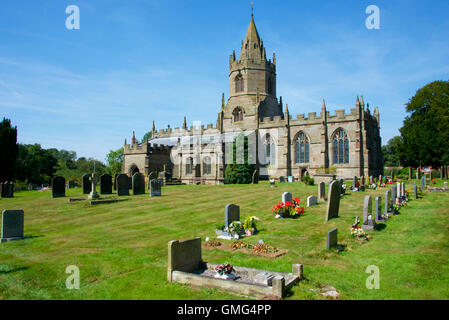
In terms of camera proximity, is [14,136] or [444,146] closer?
[444,146]

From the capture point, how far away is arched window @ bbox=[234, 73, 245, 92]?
4909 cm

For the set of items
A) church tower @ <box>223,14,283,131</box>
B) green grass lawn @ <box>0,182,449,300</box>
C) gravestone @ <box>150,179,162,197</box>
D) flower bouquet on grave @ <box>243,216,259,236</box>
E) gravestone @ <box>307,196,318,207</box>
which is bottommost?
green grass lawn @ <box>0,182,449,300</box>

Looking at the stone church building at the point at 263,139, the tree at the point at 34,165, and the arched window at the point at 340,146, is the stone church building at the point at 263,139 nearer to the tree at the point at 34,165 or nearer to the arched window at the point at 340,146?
the arched window at the point at 340,146

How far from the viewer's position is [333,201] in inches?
538

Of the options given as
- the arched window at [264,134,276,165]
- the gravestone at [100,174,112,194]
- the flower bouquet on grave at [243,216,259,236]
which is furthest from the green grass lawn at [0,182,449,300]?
the arched window at [264,134,276,165]

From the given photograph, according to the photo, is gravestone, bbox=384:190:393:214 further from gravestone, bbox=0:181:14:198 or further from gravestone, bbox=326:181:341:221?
gravestone, bbox=0:181:14:198

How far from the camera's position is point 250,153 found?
135 feet

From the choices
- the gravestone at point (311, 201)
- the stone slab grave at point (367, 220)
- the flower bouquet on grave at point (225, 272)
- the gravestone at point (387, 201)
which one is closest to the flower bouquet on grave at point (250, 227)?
the stone slab grave at point (367, 220)

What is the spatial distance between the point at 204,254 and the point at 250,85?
41896 millimetres

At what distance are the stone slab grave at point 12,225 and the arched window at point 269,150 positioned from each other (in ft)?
115

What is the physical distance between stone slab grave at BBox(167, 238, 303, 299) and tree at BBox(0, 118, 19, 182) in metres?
44.2
